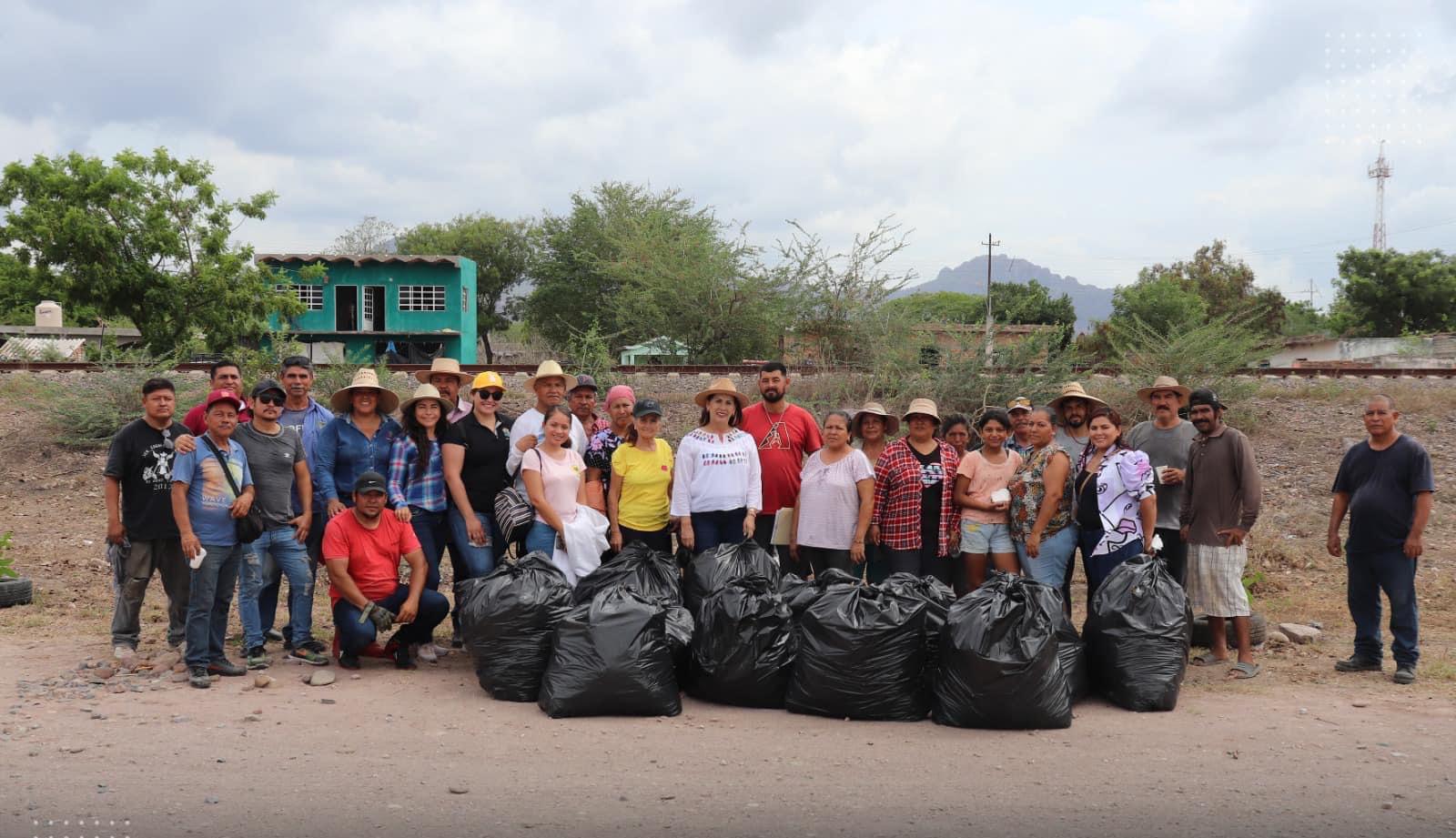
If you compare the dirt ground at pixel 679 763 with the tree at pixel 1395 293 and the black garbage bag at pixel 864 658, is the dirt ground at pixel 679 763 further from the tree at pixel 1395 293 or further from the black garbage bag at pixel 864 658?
the tree at pixel 1395 293

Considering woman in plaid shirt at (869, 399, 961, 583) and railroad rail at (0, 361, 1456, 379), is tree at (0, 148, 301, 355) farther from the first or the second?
woman in plaid shirt at (869, 399, 961, 583)

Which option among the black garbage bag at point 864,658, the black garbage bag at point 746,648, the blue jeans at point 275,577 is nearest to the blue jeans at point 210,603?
the blue jeans at point 275,577

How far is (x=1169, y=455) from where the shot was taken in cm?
627

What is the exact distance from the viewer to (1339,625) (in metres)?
7.68

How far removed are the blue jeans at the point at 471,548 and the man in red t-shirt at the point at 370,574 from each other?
1.02ft

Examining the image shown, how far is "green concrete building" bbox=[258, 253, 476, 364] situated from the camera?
36719mm

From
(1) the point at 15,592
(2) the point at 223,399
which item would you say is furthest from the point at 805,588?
(1) the point at 15,592

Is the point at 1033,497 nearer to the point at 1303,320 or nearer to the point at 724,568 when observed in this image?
the point at 724,568

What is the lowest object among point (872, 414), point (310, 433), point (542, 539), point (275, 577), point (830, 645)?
point (830, 645)

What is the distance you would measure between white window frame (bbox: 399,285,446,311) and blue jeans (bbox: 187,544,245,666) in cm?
3255

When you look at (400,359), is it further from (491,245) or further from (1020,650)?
(1020,650)

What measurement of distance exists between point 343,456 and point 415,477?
43 centimetres

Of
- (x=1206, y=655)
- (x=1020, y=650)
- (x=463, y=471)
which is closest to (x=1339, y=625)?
(x=1206, y=655)

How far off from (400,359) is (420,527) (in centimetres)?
3102
